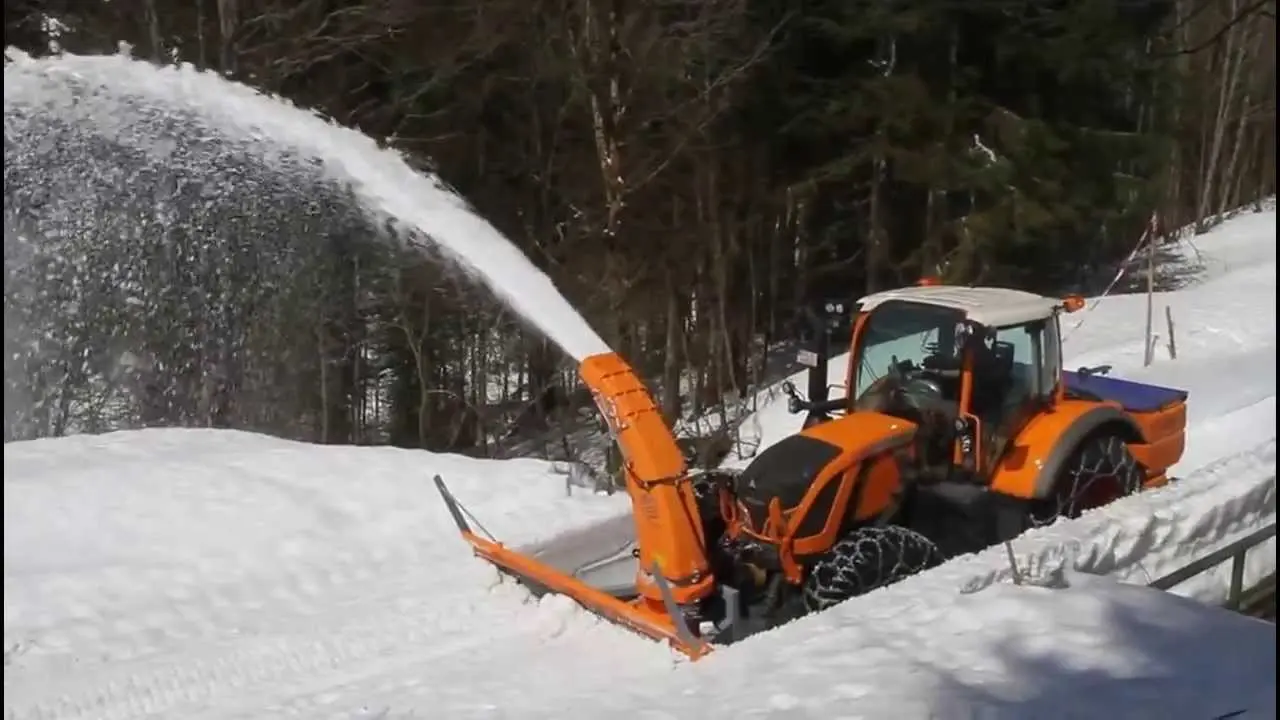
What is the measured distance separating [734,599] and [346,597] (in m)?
2.19

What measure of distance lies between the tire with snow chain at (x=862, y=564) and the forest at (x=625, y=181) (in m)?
7.02

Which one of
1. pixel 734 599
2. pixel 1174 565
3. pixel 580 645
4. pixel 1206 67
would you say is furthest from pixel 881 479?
pixel 1206 67

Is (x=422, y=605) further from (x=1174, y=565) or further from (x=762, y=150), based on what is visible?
(x=762, y=150)

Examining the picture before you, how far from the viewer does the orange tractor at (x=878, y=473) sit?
5191mm

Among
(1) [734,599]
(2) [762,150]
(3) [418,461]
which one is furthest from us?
(2) [762,150]

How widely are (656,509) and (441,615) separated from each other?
156cm

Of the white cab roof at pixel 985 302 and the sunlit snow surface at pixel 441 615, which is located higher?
the white cab roof at pixel 985 302

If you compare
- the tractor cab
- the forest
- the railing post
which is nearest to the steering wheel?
the tractor cab

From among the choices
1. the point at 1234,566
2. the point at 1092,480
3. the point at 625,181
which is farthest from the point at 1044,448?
the point at 625,181

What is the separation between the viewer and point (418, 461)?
26.6ft

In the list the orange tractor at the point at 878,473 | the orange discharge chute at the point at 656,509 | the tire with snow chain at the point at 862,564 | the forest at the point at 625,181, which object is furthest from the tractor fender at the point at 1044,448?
the forest at the point at 625,181

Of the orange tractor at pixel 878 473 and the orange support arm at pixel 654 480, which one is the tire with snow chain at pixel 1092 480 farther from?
the orange support arm at pixel 654 480

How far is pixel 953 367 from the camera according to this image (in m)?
6.28

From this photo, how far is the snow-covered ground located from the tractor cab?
0.58 meters
